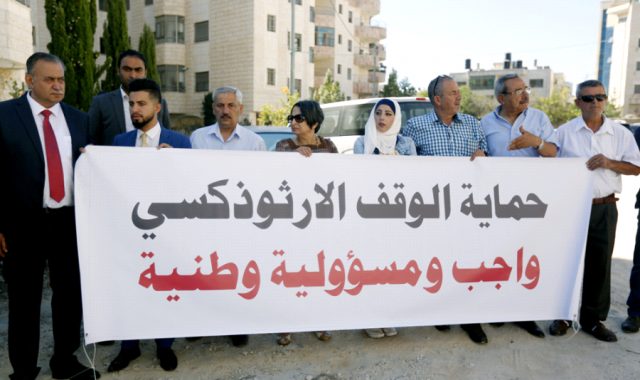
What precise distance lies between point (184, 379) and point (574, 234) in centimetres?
299

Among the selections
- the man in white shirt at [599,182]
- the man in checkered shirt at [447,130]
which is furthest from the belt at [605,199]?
the man in checkered shirt at [447,130]

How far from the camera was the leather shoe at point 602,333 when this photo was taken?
3762 mm

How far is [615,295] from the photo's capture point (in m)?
4.85

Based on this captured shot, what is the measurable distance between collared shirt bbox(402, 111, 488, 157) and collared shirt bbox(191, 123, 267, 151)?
128cm

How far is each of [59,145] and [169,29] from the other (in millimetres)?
27511

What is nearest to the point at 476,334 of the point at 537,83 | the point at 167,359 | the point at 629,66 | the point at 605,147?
the point at 605,147

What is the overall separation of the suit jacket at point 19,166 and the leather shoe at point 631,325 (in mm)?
4370

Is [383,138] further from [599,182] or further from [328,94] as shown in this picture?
[328,94]

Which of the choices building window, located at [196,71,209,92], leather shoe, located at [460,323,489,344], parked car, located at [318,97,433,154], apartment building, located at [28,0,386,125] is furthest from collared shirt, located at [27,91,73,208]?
building window, located at [196,71,209,92]

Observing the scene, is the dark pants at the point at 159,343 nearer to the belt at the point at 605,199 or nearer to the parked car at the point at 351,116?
the belt at the point at 605,199

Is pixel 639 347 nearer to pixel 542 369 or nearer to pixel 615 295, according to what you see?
pixel 542 369

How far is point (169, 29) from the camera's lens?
2822cm

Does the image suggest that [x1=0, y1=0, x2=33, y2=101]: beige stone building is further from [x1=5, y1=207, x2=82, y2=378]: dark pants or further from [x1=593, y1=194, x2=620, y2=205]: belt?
[x1=593, y1=194, x2=620, y2=205]: belt

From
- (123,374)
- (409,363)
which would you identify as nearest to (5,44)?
(123,374)
